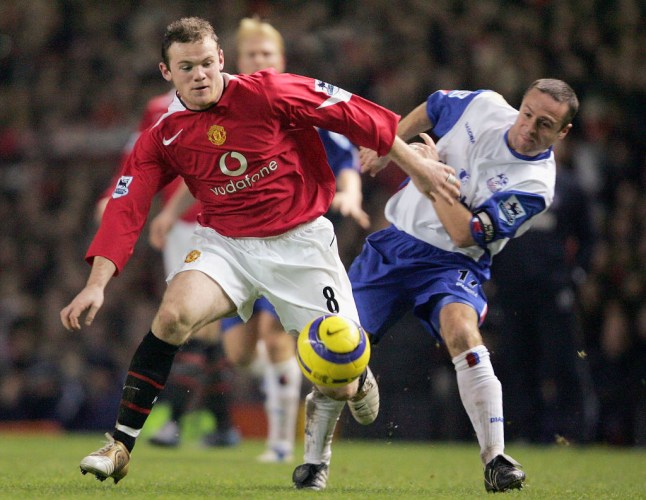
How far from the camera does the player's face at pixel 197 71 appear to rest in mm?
4816

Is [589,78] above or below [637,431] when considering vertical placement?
above

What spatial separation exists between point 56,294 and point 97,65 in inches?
129

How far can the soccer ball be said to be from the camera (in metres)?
4.73

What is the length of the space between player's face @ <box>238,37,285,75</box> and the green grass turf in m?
2.36

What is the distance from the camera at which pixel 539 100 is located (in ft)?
17.2

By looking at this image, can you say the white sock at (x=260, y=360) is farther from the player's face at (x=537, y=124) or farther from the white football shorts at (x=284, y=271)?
the player's face at (x=537, y=124)

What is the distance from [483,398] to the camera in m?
4.99

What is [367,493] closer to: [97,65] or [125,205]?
[125,205]

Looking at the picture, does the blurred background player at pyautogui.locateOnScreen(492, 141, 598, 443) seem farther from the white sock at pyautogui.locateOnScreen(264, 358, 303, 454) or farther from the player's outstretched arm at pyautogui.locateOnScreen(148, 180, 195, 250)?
the player's outstretched arm at pyautogui.locateOnScreen(148, 180, 195, 250)

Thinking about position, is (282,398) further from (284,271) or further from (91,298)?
(91,298)

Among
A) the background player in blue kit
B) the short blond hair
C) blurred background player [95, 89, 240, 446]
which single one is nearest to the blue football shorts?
the background player in blue kit

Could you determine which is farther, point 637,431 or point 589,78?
point 589,78

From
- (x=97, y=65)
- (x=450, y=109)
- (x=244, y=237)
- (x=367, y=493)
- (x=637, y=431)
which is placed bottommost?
(x=637, y=431)

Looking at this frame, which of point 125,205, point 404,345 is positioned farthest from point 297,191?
point 404,345
